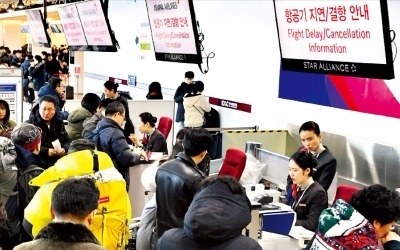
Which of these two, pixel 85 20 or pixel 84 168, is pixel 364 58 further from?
pixel 85 20

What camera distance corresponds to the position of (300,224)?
4.09m

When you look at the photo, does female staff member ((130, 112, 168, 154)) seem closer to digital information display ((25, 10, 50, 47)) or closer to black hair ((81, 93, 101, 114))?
black hair ((81, 93, 101, 114))

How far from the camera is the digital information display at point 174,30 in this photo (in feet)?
19.4

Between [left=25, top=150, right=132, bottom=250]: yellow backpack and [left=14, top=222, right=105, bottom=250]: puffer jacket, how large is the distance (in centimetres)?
93

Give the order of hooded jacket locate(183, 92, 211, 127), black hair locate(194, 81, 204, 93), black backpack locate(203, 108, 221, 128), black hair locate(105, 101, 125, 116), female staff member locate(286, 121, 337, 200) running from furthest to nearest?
black backpack locate(203, 108, 221, 128) → black hair locate(194, 81, 204, 93) → hooded jacket locate(183, 92, 211, 127) → black hair locate(105, 101, 125, 116) → female staff member locate(286, 121, 337, 200)

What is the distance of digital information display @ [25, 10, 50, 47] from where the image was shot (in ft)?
39.8

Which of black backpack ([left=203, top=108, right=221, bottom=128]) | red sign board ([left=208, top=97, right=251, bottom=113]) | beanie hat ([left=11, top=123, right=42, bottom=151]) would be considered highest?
red sign board ([left=208, top=97, right=251, bottom=113])

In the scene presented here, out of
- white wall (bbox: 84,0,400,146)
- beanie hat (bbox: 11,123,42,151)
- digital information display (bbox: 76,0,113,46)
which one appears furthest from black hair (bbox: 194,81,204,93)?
beanie hat (bbox: 11,123,42,151)

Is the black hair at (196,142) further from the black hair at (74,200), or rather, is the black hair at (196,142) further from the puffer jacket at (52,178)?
the black hair at (74,200)

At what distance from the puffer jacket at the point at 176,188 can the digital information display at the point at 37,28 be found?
9.21 meters

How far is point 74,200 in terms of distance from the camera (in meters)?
2.46

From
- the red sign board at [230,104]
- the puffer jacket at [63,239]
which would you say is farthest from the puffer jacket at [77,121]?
the puffer jacket at [63,239]

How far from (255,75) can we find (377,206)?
Result: 6521mm

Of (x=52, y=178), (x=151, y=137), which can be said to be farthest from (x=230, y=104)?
(x=52, y=178)
